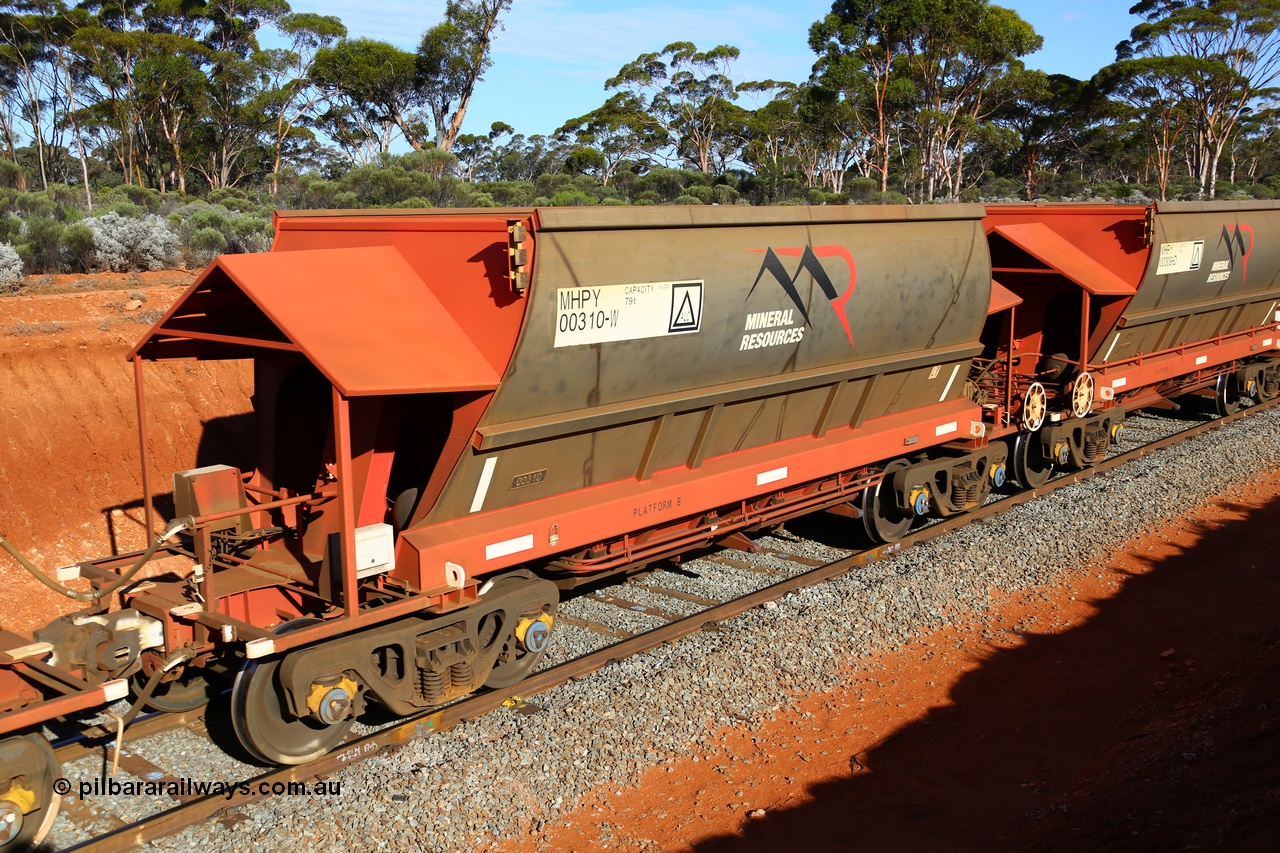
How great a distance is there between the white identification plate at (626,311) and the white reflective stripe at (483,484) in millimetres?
851

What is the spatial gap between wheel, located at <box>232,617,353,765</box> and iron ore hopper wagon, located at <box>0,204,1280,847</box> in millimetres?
15

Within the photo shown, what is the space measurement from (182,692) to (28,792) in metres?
1.68

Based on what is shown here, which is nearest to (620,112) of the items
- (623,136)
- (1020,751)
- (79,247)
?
(623,136)

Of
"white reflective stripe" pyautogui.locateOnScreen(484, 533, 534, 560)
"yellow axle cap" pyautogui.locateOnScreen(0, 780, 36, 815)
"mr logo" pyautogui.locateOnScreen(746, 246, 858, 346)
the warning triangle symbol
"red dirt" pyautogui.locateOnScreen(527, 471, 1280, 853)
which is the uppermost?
"mr logo" pyautogui.locateOnScreen(746, 246, 858, 346)

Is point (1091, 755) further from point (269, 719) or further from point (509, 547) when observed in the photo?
point (269, 719)

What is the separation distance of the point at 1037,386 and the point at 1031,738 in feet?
19.8

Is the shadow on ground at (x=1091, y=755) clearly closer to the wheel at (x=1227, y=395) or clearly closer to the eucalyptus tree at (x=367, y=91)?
the wheel at (x=1227, y=395)

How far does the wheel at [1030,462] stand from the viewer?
40.6 feet

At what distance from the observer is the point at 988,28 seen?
1606 inches

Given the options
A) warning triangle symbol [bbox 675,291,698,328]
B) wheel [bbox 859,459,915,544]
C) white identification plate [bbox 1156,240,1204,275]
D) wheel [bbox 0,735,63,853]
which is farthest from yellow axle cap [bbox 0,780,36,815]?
white identification plate [bbox 1156,240,1204,275]

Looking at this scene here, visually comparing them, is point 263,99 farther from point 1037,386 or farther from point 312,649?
point 312,649

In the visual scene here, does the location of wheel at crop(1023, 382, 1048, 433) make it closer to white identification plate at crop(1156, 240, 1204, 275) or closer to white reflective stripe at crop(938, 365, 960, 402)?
white reflective stripe at crop(938, 365, 960, 402)

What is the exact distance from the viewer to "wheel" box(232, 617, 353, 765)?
6.01 metres

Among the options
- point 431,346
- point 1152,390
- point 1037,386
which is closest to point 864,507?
point 1037,386
